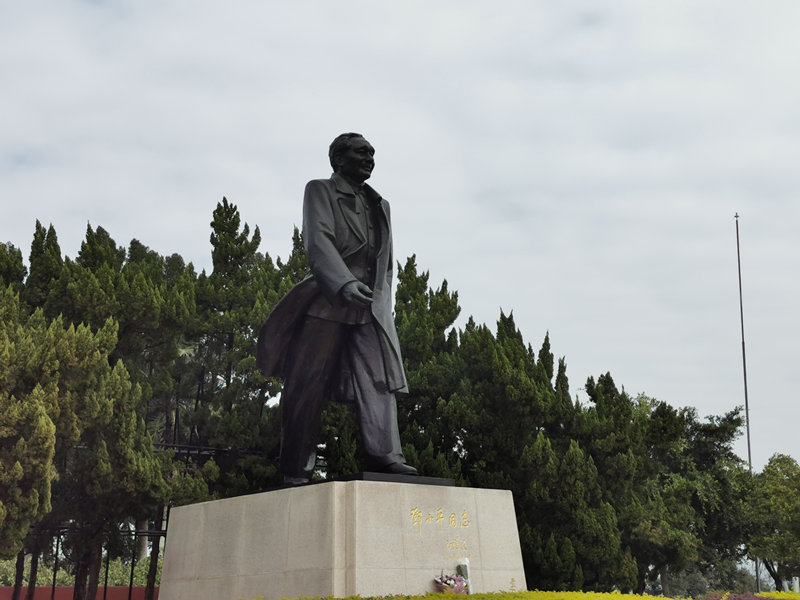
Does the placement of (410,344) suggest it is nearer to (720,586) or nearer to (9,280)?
(9,280)

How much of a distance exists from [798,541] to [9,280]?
18.5 metres

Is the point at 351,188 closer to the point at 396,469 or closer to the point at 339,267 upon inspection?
the point at 339,267

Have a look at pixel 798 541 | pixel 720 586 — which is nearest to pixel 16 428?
pixel 798 541

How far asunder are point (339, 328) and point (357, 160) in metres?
1.36

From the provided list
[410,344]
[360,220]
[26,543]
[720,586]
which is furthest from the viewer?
[720,586]

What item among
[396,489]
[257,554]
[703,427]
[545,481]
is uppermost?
[703,427]

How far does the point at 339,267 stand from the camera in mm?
6320

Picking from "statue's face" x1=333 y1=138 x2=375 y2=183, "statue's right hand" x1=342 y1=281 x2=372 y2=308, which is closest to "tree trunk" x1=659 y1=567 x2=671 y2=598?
"statue's face" x1=333 y1=138 x2=375 y2=183

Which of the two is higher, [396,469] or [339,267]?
[339,267]

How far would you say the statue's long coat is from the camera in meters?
6.50

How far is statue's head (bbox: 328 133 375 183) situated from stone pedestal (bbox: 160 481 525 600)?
2.53m

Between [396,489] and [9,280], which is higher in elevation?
[9,280]

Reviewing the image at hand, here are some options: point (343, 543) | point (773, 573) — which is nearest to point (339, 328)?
point (343, 543)

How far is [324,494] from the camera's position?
568 centimetres
